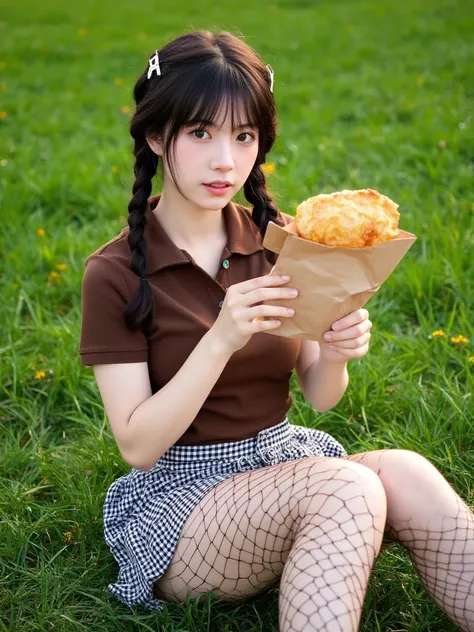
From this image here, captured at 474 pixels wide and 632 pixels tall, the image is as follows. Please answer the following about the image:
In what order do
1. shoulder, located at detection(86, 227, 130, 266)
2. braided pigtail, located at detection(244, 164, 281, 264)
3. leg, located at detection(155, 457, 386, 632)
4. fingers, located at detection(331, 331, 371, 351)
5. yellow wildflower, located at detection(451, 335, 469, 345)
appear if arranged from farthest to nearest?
yellow wildflower, located at detection(451, 335, 469, 345) < braided pigtail, located at detection(244, 164, 281, 264) < shoulder, located at detection(86, 227, 130, 266) < fingers, located at detection(331, 331, 371, 351) < leg, located at detection(155, 457, 386, 632)

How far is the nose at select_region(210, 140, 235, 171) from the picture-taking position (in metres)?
1.82

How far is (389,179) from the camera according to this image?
431 cm

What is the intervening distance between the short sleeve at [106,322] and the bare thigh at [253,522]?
0.38 meters

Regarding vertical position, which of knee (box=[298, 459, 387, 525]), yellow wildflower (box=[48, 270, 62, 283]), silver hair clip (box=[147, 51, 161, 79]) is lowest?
yellow wildflower (box=[48, 270, 62, 283])

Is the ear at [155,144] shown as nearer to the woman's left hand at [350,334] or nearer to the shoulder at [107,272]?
the shoulder at [107,272]

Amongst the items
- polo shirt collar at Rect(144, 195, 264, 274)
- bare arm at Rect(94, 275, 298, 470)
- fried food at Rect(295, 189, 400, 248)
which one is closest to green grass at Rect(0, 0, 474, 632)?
polo shirt collar at Rect(144, 195, 264, 274)

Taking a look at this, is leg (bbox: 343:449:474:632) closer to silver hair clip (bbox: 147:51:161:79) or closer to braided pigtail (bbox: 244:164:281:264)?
braided pigtail (bbox: 244:164:281:264)

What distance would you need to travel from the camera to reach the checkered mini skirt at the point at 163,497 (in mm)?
1855

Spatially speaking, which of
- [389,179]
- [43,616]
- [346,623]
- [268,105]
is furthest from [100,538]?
[389,179]

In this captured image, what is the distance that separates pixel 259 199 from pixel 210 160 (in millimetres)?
386

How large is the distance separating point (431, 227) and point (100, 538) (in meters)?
2.16

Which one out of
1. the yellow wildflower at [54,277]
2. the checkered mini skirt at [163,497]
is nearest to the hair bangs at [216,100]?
the checkered mini skirt at [163,497]

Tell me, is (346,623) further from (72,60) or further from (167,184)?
(72,60)

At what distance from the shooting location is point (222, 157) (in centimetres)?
182
